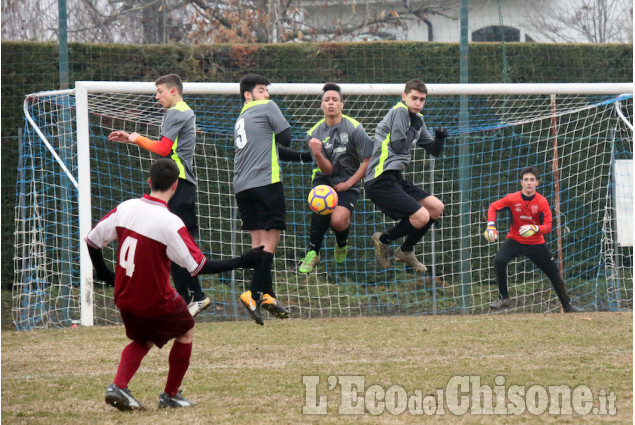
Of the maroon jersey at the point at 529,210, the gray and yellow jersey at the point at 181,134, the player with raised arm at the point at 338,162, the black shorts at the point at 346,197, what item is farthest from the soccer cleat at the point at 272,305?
the maroon jersey at the point at 529,210

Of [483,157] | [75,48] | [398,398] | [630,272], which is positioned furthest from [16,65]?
[630,272]

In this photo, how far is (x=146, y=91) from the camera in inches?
377

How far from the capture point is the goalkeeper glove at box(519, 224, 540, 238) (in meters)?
10.5

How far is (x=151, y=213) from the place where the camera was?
5.27 metres

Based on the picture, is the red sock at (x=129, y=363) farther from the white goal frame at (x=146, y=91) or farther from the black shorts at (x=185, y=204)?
the white goal frame at (x=146, y=91)

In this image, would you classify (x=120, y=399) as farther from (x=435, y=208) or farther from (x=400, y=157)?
(x=435, y=208)

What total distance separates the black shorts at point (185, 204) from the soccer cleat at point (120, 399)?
237 centimetres

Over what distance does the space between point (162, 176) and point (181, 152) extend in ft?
7.54

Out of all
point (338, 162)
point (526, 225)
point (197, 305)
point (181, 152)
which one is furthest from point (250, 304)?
point (526, 225)

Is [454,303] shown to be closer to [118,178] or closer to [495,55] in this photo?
A: [495,55]

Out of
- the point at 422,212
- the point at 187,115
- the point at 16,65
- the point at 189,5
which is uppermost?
the point at 189,5

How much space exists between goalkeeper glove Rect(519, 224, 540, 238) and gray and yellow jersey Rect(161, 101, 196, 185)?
4623mm

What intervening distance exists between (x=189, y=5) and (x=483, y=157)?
21.5ft

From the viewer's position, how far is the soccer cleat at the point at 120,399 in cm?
530
